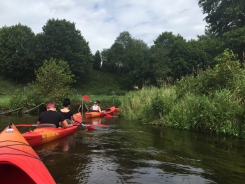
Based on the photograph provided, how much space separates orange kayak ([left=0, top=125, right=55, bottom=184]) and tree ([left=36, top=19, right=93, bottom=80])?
33541mm

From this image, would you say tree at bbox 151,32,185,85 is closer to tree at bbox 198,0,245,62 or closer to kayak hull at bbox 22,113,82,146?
tree at bbox 198,0,245,62

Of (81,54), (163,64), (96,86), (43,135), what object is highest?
(81,54)

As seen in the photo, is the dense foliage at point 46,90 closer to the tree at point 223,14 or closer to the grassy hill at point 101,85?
the grassy hill at point 101,85

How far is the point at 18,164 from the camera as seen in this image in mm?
3529

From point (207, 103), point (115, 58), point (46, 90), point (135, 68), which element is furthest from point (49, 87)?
point (115, 58)

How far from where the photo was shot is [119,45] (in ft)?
163

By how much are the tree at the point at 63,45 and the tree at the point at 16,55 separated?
6.99 feet

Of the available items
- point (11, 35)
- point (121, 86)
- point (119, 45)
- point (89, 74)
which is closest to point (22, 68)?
point (11, 35)

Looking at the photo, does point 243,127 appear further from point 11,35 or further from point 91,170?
point 11,35

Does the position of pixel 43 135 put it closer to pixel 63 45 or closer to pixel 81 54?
pixel 63 45

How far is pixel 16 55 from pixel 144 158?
115 feet

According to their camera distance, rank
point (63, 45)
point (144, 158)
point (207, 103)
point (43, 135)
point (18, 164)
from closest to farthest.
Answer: point (18, 164), point (144, 158), point (43, 135), point (207, 103), point (63, 45)

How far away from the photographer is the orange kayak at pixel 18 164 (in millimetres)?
3432

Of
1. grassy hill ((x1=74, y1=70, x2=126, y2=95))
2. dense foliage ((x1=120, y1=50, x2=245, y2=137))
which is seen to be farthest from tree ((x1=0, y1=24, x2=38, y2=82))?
dense foliage ((x1=120, y1=50, x2=245, y2=137))
